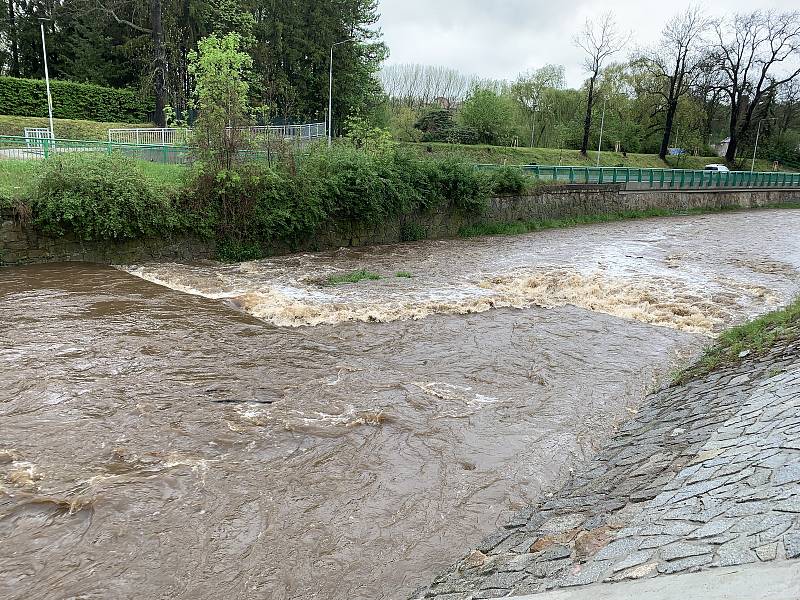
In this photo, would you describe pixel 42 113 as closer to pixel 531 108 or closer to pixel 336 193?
pixel 336 193

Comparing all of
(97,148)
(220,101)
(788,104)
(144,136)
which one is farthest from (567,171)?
(788,104)

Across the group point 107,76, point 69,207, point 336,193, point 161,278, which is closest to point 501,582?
point 161,278

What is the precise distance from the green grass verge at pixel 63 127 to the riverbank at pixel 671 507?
3440cm

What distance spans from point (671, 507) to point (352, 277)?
1334cm

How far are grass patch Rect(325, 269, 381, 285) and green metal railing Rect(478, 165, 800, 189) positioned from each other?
Result: 12.9 metres

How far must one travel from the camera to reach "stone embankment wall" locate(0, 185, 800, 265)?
1662cm

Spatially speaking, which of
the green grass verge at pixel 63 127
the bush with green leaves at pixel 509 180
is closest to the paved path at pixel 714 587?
the bush with green leaves at pixel 509 180

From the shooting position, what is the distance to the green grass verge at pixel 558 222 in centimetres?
2740

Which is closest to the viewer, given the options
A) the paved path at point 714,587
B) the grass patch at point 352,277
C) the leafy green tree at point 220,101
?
the paved path at point 714,587

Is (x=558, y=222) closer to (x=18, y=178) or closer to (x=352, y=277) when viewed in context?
(x=352, y=277)

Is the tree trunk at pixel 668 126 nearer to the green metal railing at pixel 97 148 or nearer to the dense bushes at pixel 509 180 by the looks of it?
the dense bushes at pixel 509 180

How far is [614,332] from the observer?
12414 mm

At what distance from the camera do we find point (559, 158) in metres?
56.6

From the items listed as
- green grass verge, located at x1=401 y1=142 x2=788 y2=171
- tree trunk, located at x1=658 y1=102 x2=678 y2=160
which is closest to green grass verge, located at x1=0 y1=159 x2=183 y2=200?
green grass verge, located at x1=401 y1=142 x2=788 y2=171
